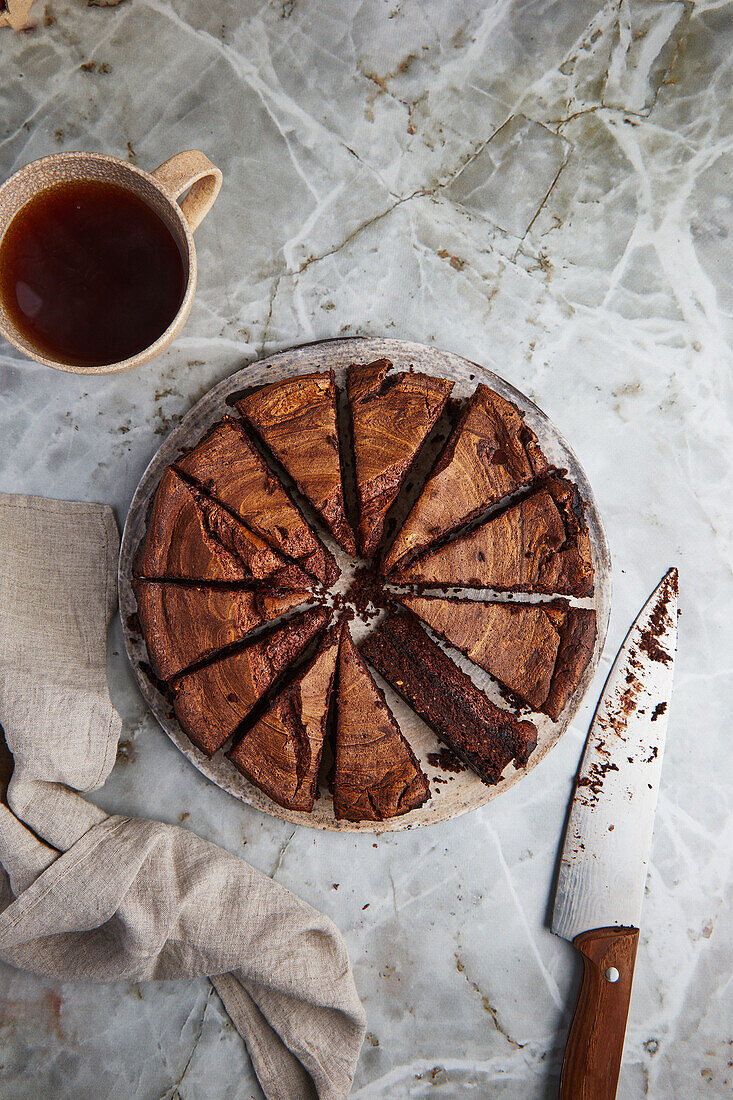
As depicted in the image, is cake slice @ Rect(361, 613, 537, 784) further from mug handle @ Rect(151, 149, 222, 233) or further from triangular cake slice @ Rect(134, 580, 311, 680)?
mug handle @ Rect(151, 149, 222, 233)

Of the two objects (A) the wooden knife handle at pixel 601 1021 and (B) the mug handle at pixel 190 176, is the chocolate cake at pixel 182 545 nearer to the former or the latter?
(B) the mug handle at pixel 190 176

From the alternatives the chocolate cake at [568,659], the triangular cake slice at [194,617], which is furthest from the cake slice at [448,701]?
the triangular cake slice at [194,617]

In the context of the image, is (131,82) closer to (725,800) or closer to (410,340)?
(410,340)

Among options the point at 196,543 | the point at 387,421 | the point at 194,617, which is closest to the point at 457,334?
the point at 387,421

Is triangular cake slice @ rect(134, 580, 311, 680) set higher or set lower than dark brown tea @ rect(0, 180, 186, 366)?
lower

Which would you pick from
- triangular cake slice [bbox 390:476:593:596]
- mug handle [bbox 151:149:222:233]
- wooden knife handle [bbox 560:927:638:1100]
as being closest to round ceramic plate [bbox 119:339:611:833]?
triangular cake slice [bbox 390:476:593:596]

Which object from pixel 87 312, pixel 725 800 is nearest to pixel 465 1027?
pixel 725 800

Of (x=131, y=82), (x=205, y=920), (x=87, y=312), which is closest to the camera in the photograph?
(x=87, y=312)
